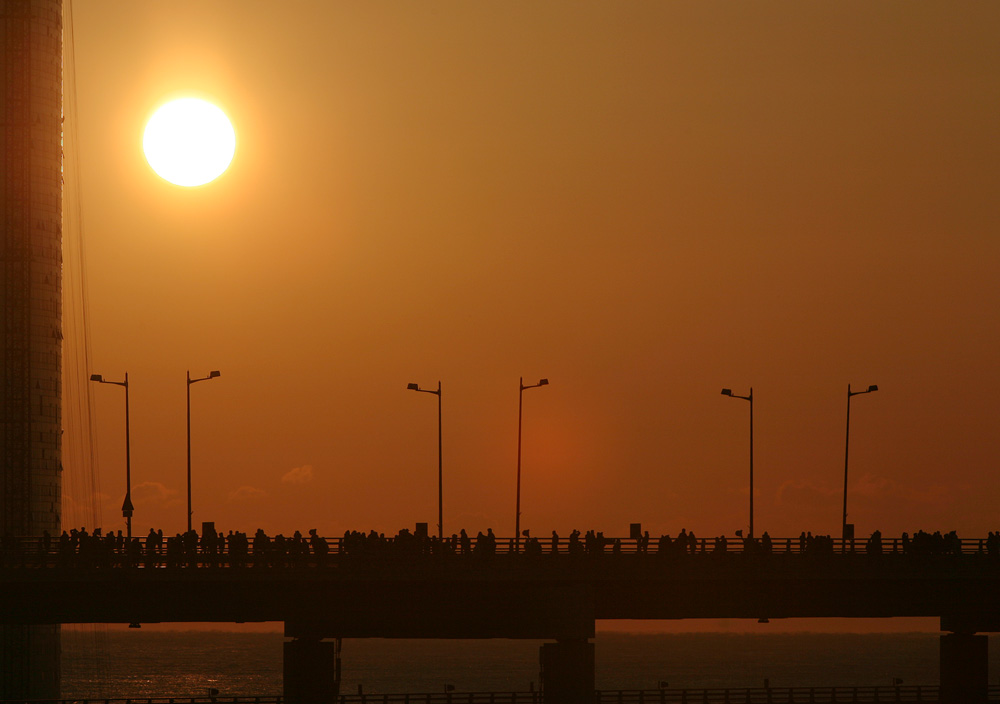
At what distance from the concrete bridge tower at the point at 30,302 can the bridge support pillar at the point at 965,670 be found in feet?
177

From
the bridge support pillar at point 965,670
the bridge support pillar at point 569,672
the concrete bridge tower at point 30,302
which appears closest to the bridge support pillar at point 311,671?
the bridge support pillar at point 569,672

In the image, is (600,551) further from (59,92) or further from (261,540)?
(59,92)

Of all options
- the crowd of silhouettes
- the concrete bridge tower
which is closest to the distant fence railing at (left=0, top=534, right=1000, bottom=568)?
the crowd of silhouettes

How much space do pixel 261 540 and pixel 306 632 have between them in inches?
285

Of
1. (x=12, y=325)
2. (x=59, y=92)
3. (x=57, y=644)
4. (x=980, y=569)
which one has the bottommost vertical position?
(x=57, y=644)

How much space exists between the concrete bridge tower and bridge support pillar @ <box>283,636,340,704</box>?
3241 cm

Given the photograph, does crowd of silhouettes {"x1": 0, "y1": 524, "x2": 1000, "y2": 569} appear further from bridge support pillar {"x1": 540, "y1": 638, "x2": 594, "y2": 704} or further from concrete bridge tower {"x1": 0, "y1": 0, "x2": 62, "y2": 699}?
concrete bridge tower {"x1": 0, "y1": 0, "x2": 62, "y2": 699}

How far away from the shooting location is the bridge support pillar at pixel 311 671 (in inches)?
2793

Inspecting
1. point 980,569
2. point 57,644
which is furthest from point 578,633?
point 57,644

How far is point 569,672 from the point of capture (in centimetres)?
7038

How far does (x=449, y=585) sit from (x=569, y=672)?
21.4 ft

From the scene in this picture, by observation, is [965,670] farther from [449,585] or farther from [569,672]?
[449,585]

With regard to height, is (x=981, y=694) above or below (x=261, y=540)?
below

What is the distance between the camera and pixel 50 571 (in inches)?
2547
